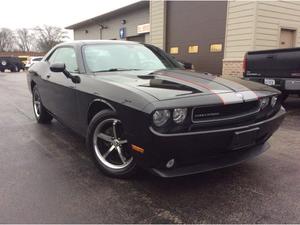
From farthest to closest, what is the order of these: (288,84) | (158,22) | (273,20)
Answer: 1. (158,22)
2. (273,20)
3. (288,84)

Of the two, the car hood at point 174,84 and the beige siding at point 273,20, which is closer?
the car hood at point 174,84

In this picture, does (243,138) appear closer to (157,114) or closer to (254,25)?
(157,114)

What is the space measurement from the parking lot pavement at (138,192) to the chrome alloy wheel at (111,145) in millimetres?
180

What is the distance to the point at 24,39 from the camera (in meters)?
76.3

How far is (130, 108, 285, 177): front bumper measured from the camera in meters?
2.55

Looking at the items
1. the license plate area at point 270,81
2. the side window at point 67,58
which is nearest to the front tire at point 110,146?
the side window at point 67,58

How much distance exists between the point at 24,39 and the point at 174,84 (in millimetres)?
81394

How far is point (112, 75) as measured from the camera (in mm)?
3559

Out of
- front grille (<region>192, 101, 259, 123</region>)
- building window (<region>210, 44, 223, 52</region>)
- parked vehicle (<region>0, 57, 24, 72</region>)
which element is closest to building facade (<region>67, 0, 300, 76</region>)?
building window (<region>210, 44, 223, 52</region>)

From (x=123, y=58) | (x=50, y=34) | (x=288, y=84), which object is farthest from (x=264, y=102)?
(x=50, y=34)

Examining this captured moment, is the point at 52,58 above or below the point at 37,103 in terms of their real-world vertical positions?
above

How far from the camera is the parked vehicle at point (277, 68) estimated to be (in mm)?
6426

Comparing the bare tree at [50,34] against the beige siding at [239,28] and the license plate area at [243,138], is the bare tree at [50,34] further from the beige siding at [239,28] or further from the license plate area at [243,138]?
the license plate area at [243,138]

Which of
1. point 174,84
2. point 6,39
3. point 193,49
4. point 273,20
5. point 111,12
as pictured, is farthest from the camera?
point 6,39
